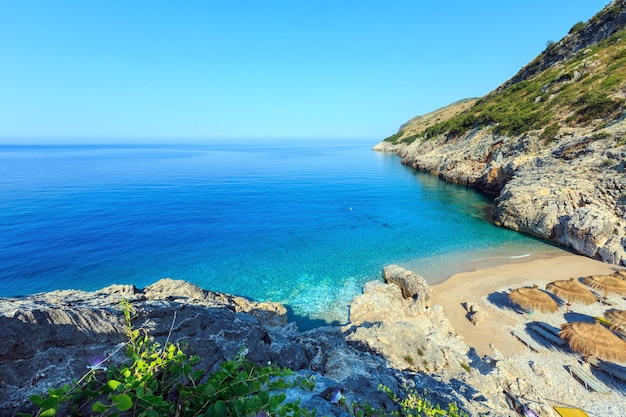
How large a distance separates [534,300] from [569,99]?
40532mm

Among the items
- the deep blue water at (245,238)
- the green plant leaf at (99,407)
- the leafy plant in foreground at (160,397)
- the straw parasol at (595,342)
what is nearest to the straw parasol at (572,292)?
the straw parasol at (595,342)

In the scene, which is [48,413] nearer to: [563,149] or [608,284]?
[608,284]

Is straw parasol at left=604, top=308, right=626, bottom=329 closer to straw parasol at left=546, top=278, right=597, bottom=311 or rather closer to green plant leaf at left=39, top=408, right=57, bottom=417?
straw parasol at left=546, top=278, right=597, bottom=311

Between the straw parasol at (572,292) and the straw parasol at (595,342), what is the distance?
137 inches

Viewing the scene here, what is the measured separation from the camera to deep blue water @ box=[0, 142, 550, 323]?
778 inches

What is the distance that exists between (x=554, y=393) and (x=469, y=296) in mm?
7312

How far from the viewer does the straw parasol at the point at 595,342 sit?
11484 millimetres

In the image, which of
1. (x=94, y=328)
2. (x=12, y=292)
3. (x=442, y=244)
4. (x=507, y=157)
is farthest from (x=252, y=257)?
(x=507, y=157)

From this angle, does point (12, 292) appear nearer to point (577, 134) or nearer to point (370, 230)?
point (370, 230)

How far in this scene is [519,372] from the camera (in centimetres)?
1106

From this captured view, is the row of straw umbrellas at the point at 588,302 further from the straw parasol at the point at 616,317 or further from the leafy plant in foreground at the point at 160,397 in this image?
the leafy plant in foreground at the point at 160,397

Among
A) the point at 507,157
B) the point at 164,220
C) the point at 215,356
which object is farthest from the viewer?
the point at 507,157

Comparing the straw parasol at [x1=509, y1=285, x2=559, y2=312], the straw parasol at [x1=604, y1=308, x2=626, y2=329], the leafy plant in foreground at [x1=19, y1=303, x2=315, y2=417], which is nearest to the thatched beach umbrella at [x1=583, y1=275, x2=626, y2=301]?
the straw parasol at [x1=604, y1=308, x2=626, y2=329]

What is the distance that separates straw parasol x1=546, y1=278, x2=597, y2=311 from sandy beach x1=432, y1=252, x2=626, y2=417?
2.30 ft
